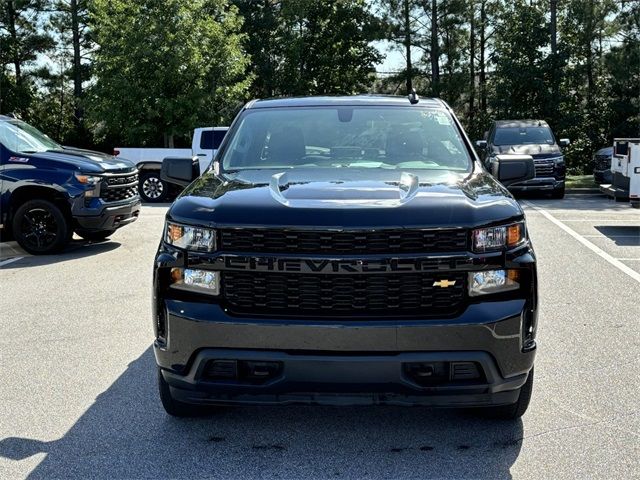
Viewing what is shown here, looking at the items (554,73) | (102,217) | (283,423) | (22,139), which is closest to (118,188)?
(102,217)

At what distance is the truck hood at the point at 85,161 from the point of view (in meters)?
10.9

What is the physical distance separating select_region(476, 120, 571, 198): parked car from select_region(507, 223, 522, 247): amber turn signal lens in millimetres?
15367

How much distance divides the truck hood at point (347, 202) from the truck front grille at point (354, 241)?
4 cm

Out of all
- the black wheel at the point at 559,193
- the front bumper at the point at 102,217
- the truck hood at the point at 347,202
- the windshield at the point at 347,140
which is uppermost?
the windshield at the point at 347,140

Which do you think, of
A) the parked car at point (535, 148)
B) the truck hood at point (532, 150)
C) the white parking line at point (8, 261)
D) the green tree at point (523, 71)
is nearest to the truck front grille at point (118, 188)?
the white parking line at point (8, 261)

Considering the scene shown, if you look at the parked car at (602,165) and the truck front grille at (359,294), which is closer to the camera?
the truck front grille at (359,294)

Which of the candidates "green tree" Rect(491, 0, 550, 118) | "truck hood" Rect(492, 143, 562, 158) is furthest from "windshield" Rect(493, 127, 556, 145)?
"green tree" Rect(491, 0, 550, 118)

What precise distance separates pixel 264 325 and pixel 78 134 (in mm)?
37191

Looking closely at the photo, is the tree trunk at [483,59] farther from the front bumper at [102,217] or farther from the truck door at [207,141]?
the front bumper at [102,217]

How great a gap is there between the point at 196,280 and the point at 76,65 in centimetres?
3983

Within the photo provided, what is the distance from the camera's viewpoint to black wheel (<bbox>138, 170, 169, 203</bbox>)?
790 inches

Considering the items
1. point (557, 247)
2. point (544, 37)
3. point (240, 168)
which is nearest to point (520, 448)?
point (240, 168)

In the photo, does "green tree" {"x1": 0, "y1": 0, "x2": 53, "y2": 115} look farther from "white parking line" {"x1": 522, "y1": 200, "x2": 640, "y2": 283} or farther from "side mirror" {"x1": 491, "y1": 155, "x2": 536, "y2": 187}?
"side mirror" {"x1": 491, "y1": 155, "x2": 536, "y2": 187}

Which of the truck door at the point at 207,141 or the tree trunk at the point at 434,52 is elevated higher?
the tree trunk at the point at 434,52
